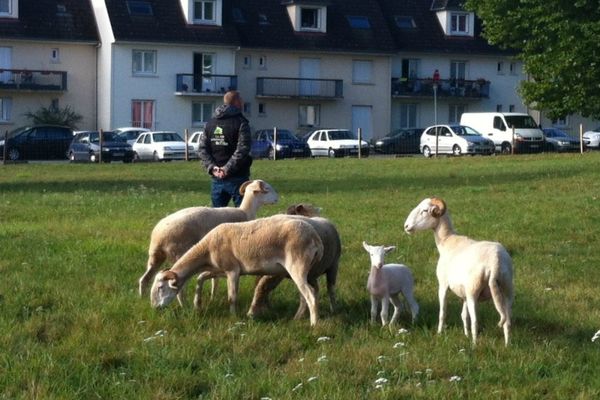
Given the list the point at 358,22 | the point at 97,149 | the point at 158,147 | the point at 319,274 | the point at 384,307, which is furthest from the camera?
the point at 358,22

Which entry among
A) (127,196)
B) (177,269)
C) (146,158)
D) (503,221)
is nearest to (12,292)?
(177,269)

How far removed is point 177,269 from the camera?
1170cm

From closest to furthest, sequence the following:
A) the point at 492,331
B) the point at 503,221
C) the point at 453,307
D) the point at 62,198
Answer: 1. the point at 492,331
2. the point at 453,307
3. the point at 503,221
4. the point at 62,198

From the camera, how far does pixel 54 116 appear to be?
6781 cm

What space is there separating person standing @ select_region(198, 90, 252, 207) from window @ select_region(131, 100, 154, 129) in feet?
179

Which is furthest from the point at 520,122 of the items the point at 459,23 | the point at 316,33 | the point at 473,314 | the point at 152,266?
the point at 473,314

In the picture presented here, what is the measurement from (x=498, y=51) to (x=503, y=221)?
6128 centimetres

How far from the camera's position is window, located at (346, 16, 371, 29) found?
3024 inches

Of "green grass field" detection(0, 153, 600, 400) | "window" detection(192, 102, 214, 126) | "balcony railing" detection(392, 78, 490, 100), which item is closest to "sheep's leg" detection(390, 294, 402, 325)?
"green grass field" detection(0, 153, 600, 400)

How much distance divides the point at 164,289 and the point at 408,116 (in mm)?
68475

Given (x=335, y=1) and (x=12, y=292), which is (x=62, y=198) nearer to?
(x=12, y=292)

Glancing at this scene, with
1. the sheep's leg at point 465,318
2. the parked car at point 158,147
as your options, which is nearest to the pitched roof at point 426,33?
the parked car at point 158,147

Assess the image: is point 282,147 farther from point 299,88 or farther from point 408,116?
point 408,116

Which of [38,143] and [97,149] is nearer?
[97,149]
